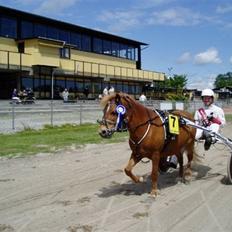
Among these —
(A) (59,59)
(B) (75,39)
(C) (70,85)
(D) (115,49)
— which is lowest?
(C) (70,85)

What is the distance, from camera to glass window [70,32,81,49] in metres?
48.9

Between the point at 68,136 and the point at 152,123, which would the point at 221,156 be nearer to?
the point at 152,123

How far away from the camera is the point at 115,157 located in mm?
13078

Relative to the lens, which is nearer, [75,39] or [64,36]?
[64,36]

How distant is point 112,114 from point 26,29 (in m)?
37.1

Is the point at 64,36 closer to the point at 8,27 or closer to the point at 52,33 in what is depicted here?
the point at 52,33

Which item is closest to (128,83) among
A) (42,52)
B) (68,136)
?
(42,52)

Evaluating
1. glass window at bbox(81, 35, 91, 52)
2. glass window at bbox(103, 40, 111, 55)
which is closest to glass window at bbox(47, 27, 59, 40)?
glass window at bbox(81, 35, 91, 52)

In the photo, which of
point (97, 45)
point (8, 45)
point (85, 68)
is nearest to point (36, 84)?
point (8, 45)

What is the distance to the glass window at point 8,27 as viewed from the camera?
39.9m

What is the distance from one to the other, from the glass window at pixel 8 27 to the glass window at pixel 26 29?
91cm

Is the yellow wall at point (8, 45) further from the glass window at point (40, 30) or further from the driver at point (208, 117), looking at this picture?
the driver at point (208, 117)

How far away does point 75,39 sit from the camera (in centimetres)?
4950

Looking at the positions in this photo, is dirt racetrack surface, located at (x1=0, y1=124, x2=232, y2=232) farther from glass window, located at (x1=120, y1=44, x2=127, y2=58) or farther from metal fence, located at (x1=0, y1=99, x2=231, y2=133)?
glass window, located at (x1=120, y1=44, x2=127, y2=58)
